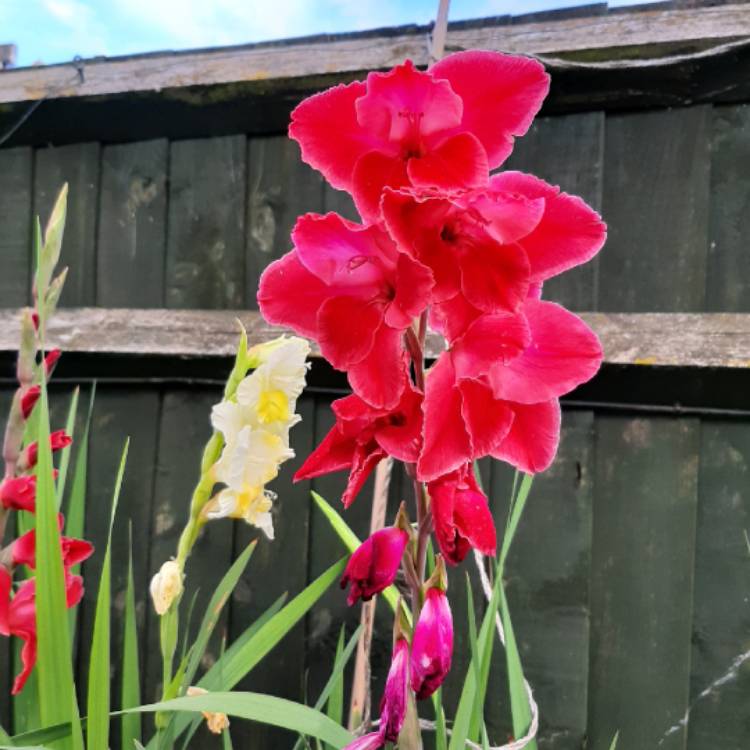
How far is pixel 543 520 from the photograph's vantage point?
1.15 metres

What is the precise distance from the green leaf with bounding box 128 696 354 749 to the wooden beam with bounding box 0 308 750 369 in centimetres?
79

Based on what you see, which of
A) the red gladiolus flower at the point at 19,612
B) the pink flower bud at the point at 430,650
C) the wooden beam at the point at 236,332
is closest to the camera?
the pink flower bud at the point at 430,650

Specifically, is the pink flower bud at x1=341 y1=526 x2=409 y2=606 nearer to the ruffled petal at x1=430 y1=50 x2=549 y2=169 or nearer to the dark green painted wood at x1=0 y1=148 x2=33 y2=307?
the ruffled petal at x1=430 y1=50 x2=549 y2=169

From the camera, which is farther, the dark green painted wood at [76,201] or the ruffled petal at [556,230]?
the dark green painted wood at [76,201]

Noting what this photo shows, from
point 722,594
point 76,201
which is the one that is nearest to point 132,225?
point 76,201

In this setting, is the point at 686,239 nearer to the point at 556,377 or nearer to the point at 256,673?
the point at 556,377

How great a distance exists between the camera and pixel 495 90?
39 cm

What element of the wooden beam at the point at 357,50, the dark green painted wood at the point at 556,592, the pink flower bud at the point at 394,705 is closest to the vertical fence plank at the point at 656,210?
the wooden beam at the point at 357,50

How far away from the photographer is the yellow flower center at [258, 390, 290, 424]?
0.59m

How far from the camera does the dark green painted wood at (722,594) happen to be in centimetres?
110

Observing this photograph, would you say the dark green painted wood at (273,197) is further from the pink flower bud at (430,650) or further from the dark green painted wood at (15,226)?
the pink flower bud at (430,650)

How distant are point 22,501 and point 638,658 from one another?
1.03 meters

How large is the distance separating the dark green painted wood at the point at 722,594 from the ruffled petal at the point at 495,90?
0.90 m

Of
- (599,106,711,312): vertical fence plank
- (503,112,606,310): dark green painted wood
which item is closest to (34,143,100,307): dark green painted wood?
(503,112,606,310): dark green painted wood
